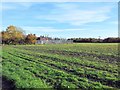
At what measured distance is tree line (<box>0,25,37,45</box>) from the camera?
112m

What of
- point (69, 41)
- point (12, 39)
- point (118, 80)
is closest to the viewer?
point (118, 80)

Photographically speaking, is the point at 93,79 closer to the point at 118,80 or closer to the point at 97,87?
the point at 118,80

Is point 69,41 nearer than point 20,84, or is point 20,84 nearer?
point 20,84

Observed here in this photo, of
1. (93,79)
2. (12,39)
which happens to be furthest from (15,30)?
(93,79)

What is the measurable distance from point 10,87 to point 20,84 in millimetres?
550

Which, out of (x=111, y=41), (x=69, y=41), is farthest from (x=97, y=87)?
(x=69, y=41)

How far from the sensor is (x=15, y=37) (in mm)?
113250

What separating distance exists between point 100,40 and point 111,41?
1307cm

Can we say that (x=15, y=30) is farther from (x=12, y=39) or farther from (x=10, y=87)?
(x=10, y=87)

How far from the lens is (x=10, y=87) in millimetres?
11742

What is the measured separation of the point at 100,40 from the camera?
11756cm

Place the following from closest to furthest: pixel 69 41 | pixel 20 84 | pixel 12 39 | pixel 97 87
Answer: pixel 97 87 < pixel 20 84 < pixel 12 39 < pixel 69 41

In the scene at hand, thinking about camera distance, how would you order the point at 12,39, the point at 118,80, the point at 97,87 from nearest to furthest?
the point at 97,87 → the point at 118,80 → the point at 12,39

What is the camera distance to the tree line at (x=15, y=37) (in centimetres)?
11200
